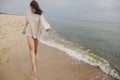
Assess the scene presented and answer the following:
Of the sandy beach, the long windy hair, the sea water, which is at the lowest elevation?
the sea water

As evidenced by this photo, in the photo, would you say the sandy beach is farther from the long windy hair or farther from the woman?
the long windy hair

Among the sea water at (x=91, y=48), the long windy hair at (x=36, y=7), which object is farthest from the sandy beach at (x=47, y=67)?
the long windy hair at (x=36, y=7)

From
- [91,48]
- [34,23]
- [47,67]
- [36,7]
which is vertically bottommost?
[91,48]

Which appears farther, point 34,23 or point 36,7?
point 34,23

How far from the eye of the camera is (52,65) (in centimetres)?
1034

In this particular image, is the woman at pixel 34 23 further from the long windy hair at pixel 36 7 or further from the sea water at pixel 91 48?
the sea water at pixel 91 48

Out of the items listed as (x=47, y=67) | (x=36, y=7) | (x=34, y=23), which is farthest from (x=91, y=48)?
(x=36, y=7)

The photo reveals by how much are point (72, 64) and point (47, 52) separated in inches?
78.5

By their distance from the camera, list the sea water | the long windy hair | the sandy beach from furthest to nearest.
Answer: the sea water → the long windy hair → the sandy beach

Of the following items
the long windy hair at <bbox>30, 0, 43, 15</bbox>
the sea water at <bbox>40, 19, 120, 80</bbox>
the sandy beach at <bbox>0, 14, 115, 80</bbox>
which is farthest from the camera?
the sea water at <bbox>40, 19, 120, 80</bbox>

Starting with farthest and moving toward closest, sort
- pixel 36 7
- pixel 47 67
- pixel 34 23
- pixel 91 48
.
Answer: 1. pixel 91 48
2. pixel 47 67
3. pixel 34 23
4. pixel 36 7

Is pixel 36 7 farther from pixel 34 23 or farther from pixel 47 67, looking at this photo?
pixel 47 67

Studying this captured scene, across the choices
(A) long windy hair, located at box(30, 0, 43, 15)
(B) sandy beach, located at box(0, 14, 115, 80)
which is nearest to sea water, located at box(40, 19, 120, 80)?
(B) sandy beach, located at box(0, 14, 115, 80)

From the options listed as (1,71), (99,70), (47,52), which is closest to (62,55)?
(47,52)
